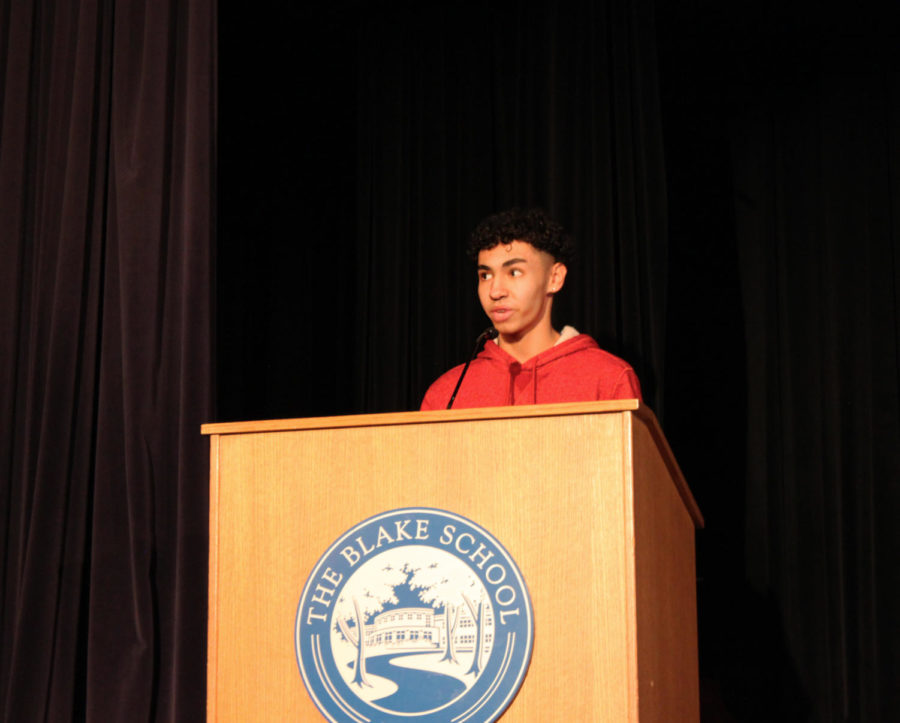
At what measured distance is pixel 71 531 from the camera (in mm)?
2424

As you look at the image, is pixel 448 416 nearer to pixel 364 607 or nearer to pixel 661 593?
pixel 364 607

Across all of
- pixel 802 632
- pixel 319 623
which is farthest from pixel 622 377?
pixel 802 632

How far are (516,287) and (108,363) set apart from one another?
1.01 m

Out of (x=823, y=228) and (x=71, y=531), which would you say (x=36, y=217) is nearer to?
(x=71, y=531)

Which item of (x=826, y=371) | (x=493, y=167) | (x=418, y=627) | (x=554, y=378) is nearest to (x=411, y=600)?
(x=418, y=627)

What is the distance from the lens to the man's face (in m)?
2.58

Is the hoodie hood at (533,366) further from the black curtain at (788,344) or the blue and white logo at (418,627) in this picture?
the black curtain at (788,344)

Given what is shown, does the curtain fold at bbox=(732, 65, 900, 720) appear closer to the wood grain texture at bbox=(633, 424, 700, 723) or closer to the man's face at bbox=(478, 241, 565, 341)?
the man's face at bbox=(478, 241, 565, 341)

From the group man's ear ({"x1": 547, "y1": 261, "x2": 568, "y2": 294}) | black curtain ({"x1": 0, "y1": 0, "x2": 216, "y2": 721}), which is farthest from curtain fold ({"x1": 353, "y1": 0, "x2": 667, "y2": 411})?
black curtain ({"x1": 0, "y1": 0, "x2": 216, "y2": 721})

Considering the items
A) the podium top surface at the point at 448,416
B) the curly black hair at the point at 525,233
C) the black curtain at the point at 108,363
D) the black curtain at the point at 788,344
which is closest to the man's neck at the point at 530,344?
the curly black hair at the point at 525,233

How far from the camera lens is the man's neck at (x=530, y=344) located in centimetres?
263

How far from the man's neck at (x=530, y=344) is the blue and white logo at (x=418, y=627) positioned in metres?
1.34

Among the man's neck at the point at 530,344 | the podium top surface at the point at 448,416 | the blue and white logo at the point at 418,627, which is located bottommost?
the blue and white logo at the point at 418,627

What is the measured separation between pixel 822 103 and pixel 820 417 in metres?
1.23
